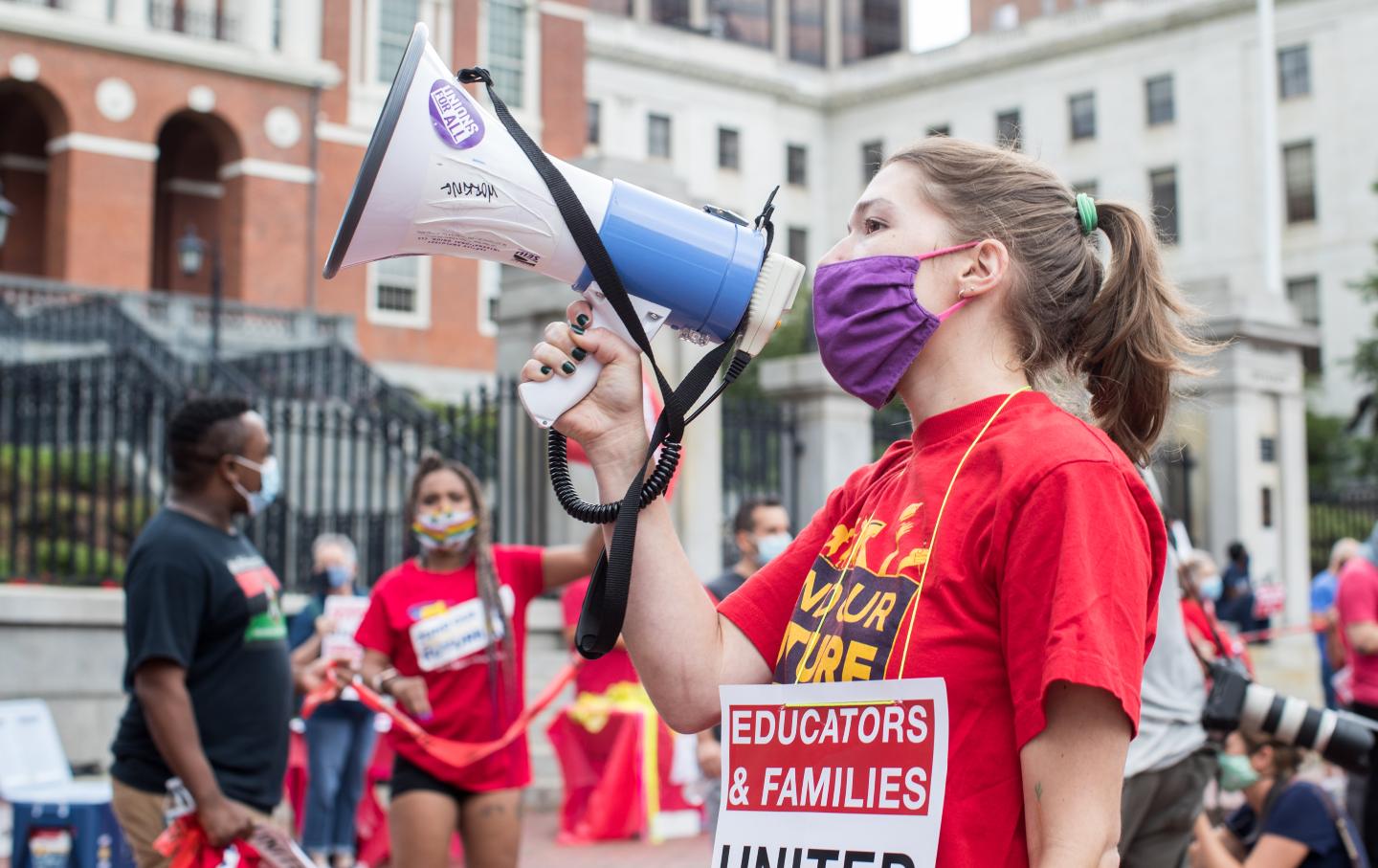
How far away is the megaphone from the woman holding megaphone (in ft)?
0.29

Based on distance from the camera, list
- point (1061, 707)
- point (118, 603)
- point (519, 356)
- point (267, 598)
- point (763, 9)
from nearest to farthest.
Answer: point (1061, 707), point (267, 598), point (118, 603), point (519, 356), point (763, 9)

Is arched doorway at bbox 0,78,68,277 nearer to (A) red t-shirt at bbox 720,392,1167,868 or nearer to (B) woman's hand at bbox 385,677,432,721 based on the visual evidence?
(B) woman's hand at bbox 385,677,432,721

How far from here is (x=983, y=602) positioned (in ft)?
7.07

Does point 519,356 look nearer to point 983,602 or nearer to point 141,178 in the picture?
point 983,602

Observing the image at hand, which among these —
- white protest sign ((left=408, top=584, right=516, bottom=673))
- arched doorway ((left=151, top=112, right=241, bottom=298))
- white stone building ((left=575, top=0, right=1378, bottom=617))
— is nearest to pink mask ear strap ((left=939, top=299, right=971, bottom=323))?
white protest sign ((left=408, top=584, right=516, bottom=673))

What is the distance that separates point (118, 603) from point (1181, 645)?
22.3 ft

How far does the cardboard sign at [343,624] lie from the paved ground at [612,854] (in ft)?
5.64

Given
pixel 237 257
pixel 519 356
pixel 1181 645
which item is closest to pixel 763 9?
pixel 237 257

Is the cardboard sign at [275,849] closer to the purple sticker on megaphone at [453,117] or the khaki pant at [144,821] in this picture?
the khaki pant at [144,821]

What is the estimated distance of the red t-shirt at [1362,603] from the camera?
698cm

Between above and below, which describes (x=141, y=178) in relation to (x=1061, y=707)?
above

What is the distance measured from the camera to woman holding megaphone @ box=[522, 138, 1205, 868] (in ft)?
6.65

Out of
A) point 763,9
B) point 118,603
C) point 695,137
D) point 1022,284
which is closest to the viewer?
point 1022,284

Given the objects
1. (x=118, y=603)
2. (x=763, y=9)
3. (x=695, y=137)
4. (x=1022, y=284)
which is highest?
(x=763, y=9)
